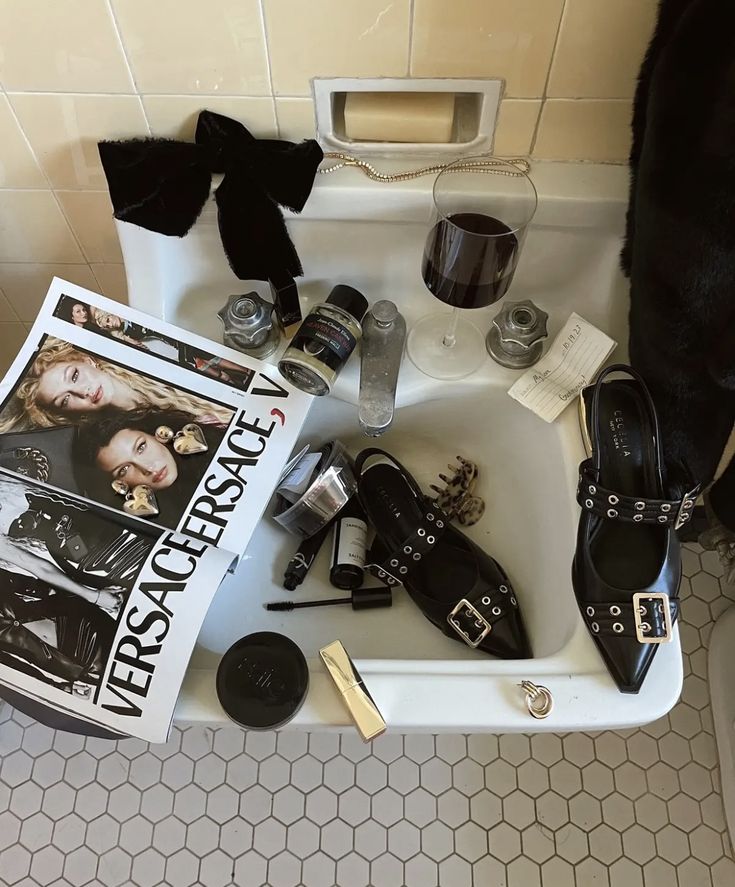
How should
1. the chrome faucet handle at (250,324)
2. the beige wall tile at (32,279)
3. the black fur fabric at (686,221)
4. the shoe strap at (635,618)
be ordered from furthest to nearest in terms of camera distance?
the beige wall tile at (32,279) → the chrome faucet handle at (250,324) → the shoe strap at (635,618) → the black fur fabric at (686,221)

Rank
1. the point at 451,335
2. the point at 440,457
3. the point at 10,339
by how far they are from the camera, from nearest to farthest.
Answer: the point at 451,335, the point at 440,457, the point at 10,339

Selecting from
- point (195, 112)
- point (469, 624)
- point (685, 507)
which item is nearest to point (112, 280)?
point (195, 112)

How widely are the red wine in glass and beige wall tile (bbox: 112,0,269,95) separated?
22 cm

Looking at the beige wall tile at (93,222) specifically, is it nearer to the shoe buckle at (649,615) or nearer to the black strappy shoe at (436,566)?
the black strappy shoe at (436,566)

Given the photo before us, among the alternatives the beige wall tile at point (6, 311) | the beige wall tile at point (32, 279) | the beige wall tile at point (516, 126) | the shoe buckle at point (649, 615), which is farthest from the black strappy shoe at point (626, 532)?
the beige wall tile at point (6, 311)

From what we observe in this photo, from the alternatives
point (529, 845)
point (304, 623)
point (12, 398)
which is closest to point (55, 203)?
point (12, 398)

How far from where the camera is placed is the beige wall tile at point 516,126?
2.02 feet

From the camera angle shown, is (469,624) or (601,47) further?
(469,624)

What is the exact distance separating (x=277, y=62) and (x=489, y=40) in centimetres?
18

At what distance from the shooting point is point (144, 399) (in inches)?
26.5

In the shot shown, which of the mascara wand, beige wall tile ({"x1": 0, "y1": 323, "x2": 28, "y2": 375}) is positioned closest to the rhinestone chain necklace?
the mascara wand

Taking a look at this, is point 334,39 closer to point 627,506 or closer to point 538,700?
point 627,506

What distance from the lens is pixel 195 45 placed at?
568 millimetres

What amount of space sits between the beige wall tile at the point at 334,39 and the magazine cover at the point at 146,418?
0.91ft
